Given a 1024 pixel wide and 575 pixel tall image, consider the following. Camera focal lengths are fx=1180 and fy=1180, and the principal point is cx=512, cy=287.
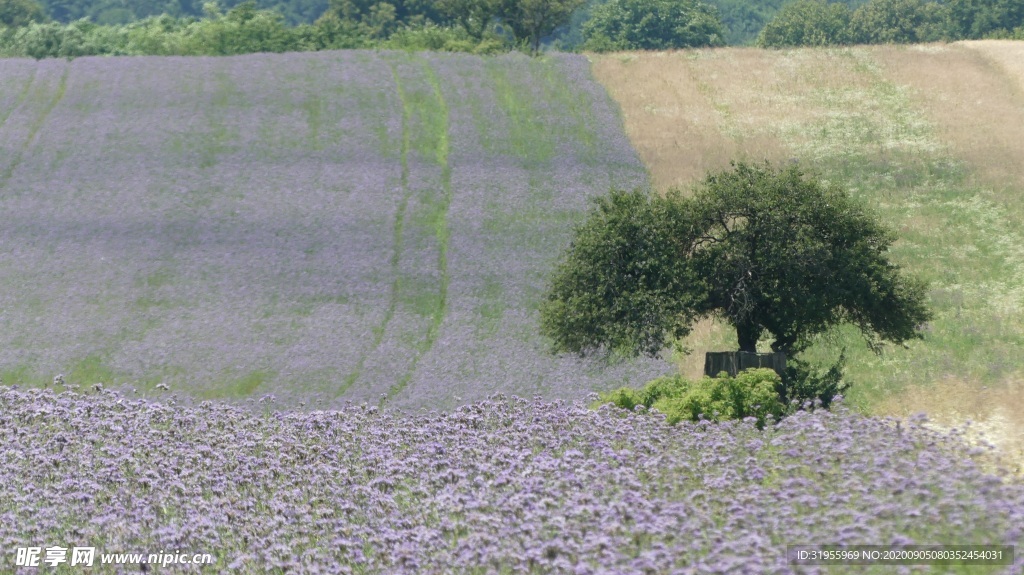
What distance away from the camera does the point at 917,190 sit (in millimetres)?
48031

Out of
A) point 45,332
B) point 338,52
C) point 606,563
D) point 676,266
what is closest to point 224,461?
point 606,563

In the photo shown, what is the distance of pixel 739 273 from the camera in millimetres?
28656

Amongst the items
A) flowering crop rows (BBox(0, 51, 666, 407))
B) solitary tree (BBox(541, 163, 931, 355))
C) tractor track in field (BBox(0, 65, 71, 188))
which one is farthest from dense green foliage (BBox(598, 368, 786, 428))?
tractor track in field (BBox(0, 65, 71, 188))

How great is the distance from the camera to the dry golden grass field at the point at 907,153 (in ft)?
105

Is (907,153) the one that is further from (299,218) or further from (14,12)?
(14,12)

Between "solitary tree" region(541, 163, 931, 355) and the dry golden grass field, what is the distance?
3.11m

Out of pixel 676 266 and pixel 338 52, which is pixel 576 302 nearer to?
pixel 676 266

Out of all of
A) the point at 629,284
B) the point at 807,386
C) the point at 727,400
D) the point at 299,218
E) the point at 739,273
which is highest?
the point at 739,273

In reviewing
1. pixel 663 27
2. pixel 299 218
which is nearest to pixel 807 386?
pixel 299 218

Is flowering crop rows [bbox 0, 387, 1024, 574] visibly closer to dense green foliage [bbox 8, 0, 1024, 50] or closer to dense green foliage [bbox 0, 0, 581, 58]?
dense green foliage [bbox 0, 0, 581, 58]

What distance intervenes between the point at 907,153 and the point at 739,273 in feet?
89.0

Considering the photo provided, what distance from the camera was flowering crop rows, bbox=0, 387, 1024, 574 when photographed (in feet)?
45.0

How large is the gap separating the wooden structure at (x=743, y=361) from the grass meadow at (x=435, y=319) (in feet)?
11.3

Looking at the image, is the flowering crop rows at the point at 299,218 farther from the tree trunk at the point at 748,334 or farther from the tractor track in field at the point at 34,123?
the tree trunk at the point at 748,334
